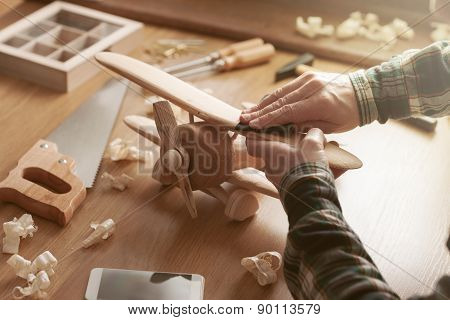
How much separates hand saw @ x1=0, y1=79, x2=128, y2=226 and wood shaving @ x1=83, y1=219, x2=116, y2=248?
2.1 inches

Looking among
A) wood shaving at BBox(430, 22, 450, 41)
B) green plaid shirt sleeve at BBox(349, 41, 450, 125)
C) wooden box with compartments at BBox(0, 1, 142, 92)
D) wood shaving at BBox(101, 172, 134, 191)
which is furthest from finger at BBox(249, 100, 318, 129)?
wood shaving at BBox(430, 22, 450, 41)

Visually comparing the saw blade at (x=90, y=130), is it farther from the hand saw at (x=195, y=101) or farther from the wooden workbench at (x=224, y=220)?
the hand saw at (x=195, y=101)

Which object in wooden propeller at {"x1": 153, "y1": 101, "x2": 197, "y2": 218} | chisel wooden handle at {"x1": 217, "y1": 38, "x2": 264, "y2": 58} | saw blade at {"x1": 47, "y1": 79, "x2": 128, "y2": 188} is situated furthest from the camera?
chisel wooden handle at {"x1": 217, "y1": 38, "x2": 264, "y2": 58}

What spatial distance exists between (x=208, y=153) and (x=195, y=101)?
95mm

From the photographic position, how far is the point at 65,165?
960 mm

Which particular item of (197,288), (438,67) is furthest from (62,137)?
(438,67)

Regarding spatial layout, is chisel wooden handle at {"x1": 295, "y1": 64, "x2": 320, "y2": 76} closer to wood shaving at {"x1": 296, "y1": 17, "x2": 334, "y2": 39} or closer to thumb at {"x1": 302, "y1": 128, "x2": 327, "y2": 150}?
wood shaving at {"x1": 296, "y1": 17, "x2": 334, "y2": 39}

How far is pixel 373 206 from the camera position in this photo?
38.1 inches

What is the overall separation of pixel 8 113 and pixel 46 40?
8.8 inches

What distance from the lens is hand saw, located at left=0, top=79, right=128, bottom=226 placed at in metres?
0.90

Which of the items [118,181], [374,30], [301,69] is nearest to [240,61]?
[301,69]

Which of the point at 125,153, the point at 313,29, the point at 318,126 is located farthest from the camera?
the point at 313,29

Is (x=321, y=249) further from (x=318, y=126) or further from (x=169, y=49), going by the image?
(x=169, y=49)
